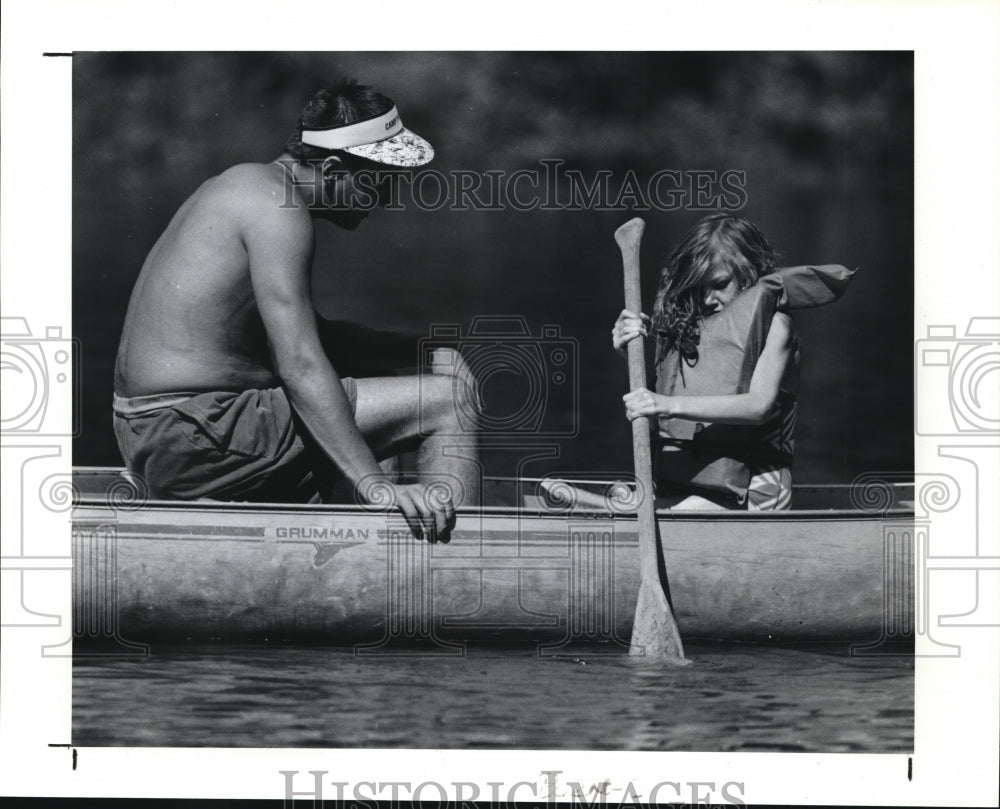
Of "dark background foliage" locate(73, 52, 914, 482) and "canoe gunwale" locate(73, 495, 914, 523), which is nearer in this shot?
"canoe gunwale" locate(73, 495, 914, 523)

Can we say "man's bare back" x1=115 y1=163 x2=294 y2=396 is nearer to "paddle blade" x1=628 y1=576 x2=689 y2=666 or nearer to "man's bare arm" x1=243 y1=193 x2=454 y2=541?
"man's bare arm" x1=243 y1=193 x2=454 y2=541

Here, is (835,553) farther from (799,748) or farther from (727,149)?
(727,149)

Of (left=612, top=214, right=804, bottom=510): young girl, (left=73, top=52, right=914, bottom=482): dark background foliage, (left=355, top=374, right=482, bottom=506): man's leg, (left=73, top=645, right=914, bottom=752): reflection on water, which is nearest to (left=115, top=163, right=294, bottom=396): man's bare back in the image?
(left=73, top=52, right=914, bottom=482): dark background foliage

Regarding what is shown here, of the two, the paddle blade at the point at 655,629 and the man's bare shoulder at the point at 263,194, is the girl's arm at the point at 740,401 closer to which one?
the paddle blade at the point at 655,629

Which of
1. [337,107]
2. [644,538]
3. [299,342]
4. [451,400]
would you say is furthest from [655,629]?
[337,107]

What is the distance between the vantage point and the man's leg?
7270mm

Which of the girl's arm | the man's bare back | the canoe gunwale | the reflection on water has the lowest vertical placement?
the reflection on water

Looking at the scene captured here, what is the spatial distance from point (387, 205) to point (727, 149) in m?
1.46

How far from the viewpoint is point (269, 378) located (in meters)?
7.27

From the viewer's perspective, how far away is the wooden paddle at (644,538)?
23.4 feet

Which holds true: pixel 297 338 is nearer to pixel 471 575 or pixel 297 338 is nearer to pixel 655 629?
pixel 471 575

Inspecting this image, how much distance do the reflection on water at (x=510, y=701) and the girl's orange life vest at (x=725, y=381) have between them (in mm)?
733

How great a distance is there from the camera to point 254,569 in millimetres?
7125
